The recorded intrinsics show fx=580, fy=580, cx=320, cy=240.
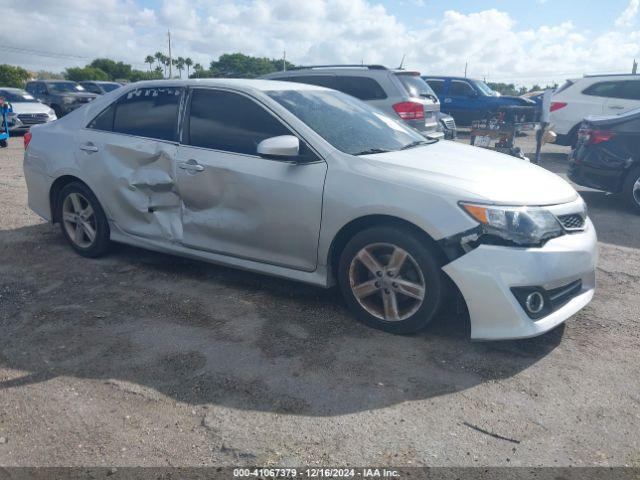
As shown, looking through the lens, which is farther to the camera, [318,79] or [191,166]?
[318,79]

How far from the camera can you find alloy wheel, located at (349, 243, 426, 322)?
11.8 ft

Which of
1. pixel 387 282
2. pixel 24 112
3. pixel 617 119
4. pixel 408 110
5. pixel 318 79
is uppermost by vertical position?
pixel 318 79

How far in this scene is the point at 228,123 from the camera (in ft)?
14.4

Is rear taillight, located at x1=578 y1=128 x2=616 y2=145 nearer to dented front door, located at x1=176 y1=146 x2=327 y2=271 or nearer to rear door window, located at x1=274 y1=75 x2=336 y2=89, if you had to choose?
rear door window, located at x1=274 y1=75 x2=336 y2=89

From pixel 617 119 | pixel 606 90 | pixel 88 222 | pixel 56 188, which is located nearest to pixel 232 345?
pixel 88 222

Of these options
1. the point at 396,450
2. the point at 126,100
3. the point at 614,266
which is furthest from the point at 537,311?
the point at 126,100

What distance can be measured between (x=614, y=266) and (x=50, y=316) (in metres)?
4.76

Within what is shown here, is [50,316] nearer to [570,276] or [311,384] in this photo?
[311,384]

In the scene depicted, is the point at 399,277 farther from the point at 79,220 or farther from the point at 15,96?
the point at 15,96

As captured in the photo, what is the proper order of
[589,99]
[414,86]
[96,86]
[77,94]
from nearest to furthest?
[414,86] → [589,99] → [77,94] → [96,86]

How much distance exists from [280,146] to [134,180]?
1573 millimetres

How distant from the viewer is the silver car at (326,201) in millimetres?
3400

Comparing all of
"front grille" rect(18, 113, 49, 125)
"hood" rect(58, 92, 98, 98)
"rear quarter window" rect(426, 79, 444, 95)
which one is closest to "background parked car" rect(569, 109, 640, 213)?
"rear quarter window" rect(426, 79, 444, 95)

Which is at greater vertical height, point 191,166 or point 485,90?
point 485,90
